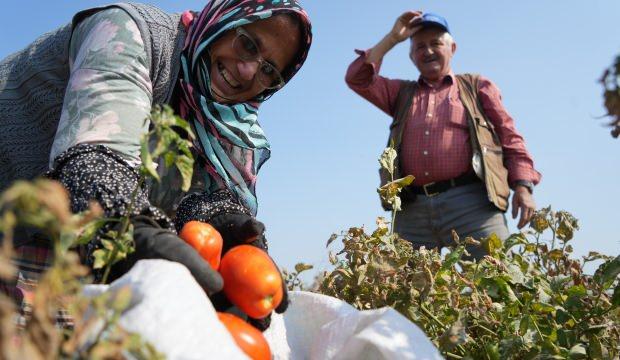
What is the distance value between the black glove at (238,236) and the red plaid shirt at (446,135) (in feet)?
7.07

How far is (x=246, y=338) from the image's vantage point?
2.93 ft

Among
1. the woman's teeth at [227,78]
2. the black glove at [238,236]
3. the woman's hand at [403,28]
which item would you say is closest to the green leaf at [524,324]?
the black glove at [238,236]

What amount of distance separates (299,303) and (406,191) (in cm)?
235

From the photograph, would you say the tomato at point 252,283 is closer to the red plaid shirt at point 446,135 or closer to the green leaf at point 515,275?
the green leaf at point 515,275

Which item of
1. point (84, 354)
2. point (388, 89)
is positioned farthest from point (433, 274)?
point (388, 89)

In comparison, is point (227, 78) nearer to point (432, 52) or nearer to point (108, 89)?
point (108, 89)

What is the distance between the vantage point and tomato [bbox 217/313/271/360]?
881mm

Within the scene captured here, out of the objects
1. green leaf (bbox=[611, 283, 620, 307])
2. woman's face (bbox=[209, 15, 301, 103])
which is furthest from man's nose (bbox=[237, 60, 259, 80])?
green leaf (bbox=[611, 283, 620, 307])

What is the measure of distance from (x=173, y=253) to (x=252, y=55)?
102 cm

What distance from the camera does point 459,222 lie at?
3365 millimetres

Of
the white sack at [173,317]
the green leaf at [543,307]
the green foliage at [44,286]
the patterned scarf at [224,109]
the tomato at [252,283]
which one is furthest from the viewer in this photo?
the patterned scarf at [224,109]

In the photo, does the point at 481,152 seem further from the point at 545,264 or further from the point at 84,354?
the point at 84,354

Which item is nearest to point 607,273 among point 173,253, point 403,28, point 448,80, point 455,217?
point 173,253

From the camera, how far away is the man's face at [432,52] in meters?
3.79
